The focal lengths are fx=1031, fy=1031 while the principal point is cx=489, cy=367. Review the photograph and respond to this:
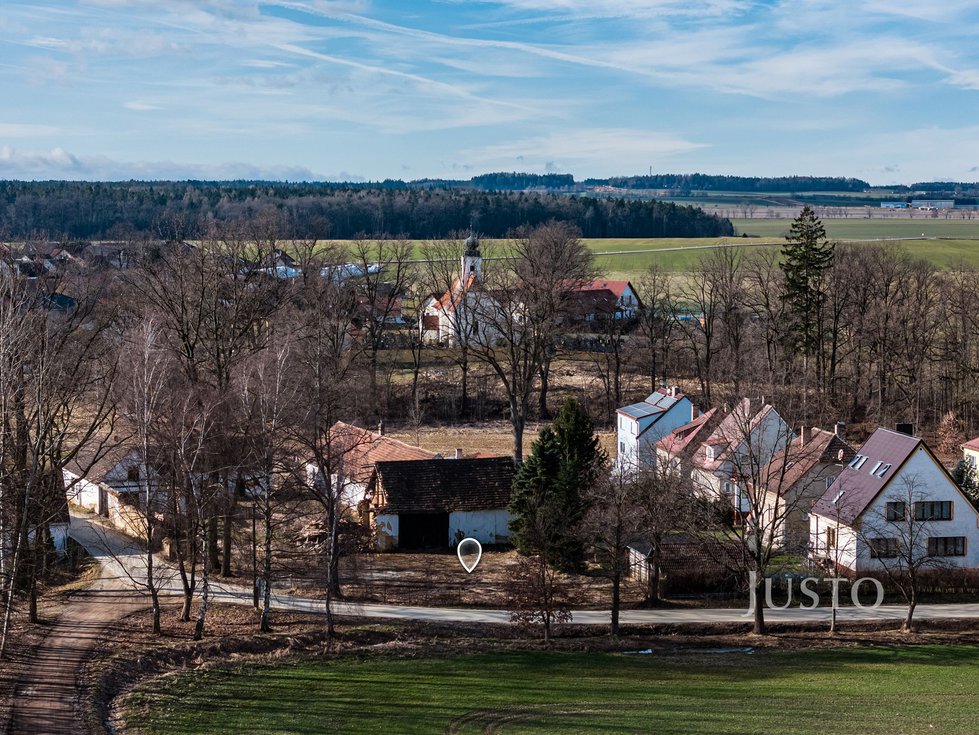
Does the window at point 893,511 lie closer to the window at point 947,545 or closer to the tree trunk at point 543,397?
the window at point 947,545

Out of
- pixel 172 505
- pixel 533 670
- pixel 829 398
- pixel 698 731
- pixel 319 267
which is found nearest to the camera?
pixel 698 731

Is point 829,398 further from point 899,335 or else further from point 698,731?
point 698,731

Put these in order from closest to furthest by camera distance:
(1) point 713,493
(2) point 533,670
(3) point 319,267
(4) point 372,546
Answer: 1. (2) point 533,670
2. (4) point 372,546
3. (1) point 713,493
4. (3) point 319,267

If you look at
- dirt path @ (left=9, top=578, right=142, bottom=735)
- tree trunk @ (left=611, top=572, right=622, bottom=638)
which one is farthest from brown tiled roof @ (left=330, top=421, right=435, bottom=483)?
tree trunk @ (left=611, top=572, right=622, bottom=638)

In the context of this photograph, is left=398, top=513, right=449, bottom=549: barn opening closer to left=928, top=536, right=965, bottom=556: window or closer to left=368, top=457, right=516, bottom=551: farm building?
left=368, top=457, right=516, bottom=551: farm building

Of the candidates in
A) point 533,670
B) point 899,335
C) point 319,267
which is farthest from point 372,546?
point 899,335

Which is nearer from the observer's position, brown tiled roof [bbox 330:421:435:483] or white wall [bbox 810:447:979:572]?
white wall [bbox 810:447:979:572]

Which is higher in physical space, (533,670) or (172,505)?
(172,505)
